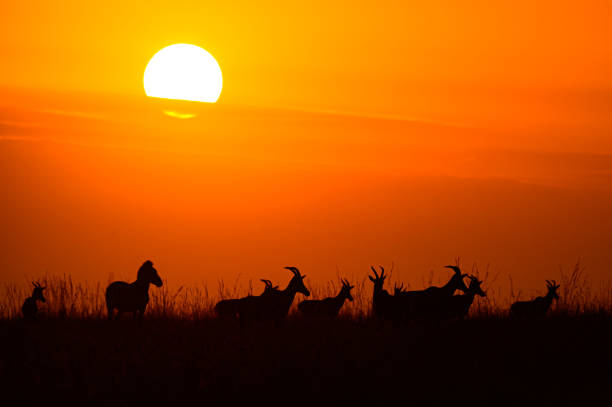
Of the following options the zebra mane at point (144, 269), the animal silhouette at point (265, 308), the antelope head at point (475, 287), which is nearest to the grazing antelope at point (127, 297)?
the zebra mane at point (144, 269)

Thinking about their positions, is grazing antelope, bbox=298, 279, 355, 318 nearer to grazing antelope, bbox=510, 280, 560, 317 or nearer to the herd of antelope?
the herd of antelope

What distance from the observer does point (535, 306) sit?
16922 millimetres

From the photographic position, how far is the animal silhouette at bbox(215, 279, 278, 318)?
15.7 metres

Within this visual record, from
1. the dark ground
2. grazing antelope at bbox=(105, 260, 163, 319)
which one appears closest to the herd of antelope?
grazing antelope at bbox=(105, 260, 163, 319)

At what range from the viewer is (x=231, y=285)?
1788 centimetres

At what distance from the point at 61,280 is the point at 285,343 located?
5896 mm

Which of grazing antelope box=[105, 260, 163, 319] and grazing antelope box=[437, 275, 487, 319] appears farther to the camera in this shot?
grazing antelope box=[105, 260, 163, 319]

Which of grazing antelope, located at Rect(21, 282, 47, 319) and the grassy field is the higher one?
grazing antelope, located at Rect(21, 282, 47, 319)

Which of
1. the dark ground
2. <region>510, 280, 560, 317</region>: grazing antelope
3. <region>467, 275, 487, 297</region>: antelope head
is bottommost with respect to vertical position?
the dark ground

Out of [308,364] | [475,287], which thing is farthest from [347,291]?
[308,364]

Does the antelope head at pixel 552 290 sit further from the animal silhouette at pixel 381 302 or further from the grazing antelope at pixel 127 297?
the grazing antelope at pixel 127 297

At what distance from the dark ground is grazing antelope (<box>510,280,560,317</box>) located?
1.52 meters

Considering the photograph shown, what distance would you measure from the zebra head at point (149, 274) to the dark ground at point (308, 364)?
2285 mm

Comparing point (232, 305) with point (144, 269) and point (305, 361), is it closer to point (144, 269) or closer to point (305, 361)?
point (144, 269)
